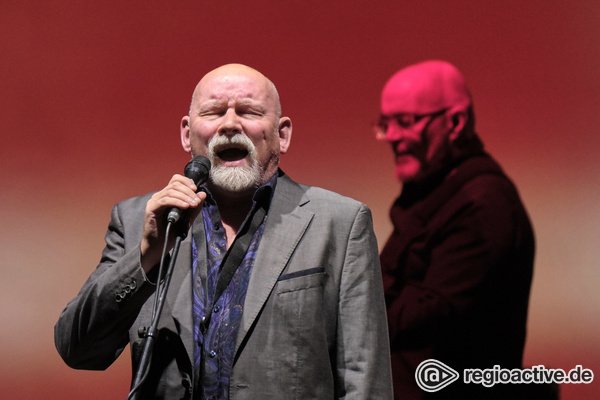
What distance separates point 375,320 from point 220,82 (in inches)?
29.3

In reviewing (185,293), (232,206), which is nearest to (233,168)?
(232,206)

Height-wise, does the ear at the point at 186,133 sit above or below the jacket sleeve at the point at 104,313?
above

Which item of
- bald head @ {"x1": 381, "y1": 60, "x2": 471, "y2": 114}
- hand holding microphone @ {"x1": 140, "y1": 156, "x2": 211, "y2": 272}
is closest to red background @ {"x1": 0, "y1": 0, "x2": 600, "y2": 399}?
bald head @ {"x1": 381, "y1": 60, "x2": 471, "y2": 114}

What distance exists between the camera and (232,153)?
2008 millimetres

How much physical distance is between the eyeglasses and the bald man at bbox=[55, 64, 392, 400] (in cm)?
84

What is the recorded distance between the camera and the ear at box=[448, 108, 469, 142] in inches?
111

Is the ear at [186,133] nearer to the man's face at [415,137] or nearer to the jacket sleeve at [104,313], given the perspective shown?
the jacket sleeve at [104,313]

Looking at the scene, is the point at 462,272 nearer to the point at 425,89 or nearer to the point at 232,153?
the point at 425,89

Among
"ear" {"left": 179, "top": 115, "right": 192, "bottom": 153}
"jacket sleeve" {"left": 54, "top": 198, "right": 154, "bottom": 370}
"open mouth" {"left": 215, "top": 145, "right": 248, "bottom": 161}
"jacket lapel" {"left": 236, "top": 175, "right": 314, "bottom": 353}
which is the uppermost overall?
"ear" {"left": 179, "top": 115, "right": 192, "bottom": 153}

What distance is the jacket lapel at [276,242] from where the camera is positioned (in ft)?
5.92

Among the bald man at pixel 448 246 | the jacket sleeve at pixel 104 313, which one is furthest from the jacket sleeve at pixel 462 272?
the jacket sleeve at pixel 104 313

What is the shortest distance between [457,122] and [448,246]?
0.46m

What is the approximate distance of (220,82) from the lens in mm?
2051

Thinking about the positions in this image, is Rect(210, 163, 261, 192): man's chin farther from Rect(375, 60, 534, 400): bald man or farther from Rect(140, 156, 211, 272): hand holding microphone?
Rect(375, 60, 534, 400): bald man
